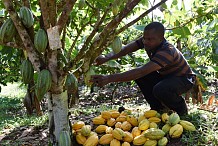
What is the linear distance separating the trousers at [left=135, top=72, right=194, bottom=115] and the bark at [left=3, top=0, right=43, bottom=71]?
1.15 metres

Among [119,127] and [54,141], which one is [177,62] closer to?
[119,127]

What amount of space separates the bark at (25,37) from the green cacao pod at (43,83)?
0.15 metres

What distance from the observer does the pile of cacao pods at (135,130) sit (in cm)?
263

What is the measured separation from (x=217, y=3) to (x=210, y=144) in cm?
159

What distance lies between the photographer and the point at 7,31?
2.21 m

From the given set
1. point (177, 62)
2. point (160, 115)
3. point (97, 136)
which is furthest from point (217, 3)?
point (97, 136)

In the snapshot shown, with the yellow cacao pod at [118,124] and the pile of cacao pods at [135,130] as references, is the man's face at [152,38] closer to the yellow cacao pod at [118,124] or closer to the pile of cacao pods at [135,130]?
the pile of cacao pods at [135,130]

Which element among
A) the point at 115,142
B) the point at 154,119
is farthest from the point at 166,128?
the point at 115,142

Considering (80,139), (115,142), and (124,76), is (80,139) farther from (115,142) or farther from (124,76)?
→ (124,76)

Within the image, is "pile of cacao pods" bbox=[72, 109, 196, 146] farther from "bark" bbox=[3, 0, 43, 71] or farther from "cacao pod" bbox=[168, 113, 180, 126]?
"bark" bbox=[3, 0, 43, 71]

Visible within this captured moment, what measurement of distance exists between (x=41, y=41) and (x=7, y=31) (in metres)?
0.25

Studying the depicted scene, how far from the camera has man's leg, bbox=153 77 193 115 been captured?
294 centimetres

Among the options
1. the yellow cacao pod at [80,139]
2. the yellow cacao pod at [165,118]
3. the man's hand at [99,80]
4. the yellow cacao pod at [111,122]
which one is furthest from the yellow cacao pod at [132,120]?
the man's hand at [99,80]

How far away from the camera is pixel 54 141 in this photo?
2.56 meters
